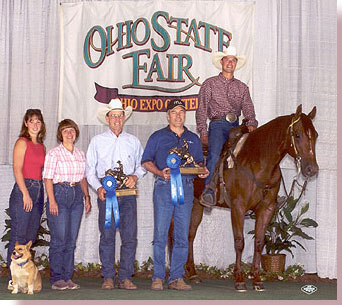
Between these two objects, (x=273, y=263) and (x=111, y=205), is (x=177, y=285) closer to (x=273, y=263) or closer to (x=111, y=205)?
(x=111, y=205)

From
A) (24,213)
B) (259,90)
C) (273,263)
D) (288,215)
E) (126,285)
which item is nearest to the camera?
(24,213)

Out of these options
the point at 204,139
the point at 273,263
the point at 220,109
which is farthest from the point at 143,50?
the point at 273,263

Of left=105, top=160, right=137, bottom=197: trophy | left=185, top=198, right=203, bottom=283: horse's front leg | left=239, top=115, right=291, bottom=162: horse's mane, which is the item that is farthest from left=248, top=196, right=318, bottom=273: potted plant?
left=105, top=160, right=137, bottom=197: trophy

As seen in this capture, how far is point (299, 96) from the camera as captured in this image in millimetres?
7695

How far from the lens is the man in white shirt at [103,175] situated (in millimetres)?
5977

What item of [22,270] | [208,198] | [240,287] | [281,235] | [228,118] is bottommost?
[240,287]

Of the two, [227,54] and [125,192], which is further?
[227,54]

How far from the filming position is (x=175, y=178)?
589 centimetres

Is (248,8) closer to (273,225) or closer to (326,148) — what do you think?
(326,148)

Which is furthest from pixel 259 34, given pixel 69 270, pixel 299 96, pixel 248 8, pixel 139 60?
pixel 69 270

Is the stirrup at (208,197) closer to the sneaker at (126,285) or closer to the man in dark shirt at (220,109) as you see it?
the man in dark shirt at (220,109)

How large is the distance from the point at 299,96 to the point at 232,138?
67.6 inches

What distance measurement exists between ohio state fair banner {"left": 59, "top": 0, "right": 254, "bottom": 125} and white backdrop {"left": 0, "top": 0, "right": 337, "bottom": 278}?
0.54 ft

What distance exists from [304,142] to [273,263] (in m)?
2.04
